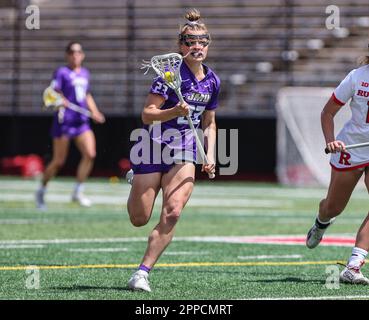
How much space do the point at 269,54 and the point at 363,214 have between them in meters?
11.2

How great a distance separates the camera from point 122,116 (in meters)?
23.2

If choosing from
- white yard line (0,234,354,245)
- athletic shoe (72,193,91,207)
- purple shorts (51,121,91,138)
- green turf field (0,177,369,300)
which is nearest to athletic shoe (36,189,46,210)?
green turf field (0,177,369,300)

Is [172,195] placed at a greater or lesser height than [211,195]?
greater

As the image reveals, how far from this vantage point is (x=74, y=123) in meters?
14.3

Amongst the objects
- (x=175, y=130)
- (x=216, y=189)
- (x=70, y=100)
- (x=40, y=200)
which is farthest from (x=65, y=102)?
(x=175, y=130)

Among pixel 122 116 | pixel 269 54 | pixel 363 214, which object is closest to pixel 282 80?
pixel 269 54

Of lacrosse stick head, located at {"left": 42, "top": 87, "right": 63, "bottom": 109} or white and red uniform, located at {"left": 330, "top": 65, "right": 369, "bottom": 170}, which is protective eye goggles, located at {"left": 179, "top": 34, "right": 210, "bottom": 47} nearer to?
white and red uniform, located at {"left": 330, "top": 65, "right": 369, "bottom": 170}

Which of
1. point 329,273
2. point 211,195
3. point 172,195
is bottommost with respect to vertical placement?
point 211,195

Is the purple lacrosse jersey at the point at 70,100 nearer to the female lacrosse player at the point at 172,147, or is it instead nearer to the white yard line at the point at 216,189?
the white yard line at the point at 216,189

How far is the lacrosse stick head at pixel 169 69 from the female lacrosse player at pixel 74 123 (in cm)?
721

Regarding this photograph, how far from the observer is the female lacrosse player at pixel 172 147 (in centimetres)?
658

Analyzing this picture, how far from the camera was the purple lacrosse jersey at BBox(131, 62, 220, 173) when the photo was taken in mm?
6684
